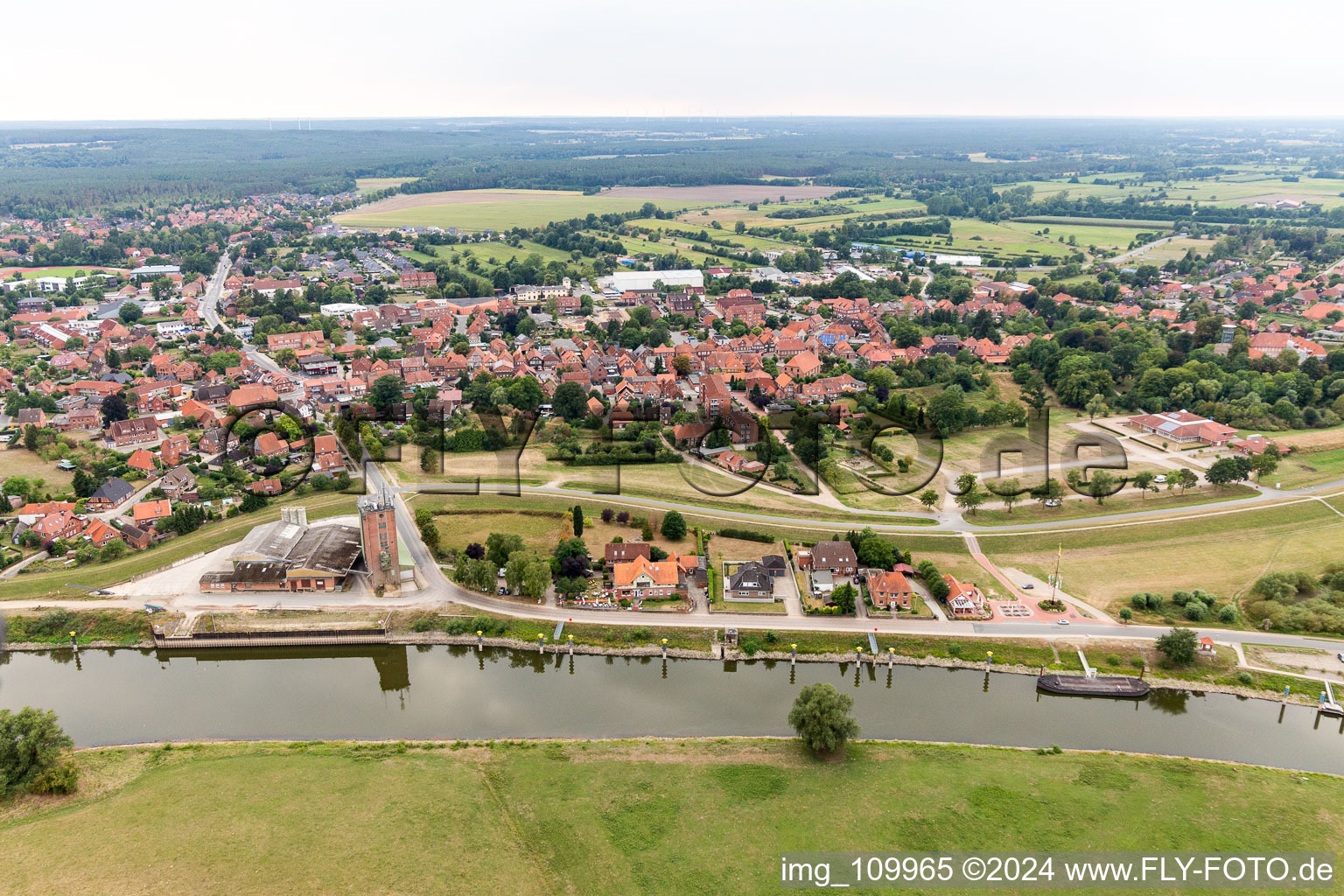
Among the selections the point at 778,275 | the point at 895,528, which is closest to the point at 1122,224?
the point at 778,275

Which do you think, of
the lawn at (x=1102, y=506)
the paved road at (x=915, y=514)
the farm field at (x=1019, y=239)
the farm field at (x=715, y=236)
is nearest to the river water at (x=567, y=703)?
the paved road at (x=915, y=514)

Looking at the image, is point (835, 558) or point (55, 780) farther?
point (835, 558)

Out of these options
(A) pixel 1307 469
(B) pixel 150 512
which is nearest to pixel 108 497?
(B) pixel 150 512

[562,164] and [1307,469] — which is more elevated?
[562,164]

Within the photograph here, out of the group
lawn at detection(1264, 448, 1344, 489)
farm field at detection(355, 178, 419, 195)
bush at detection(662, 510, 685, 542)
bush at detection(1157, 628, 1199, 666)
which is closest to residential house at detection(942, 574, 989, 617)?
bush at detection(1157, 628, 1199, 666)

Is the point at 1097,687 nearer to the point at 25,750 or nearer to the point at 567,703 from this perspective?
the point at 567,703

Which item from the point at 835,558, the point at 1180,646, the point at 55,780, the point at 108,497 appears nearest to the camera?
the point at 55,780

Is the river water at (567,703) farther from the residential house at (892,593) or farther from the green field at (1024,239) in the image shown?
the green field at (1024,239)

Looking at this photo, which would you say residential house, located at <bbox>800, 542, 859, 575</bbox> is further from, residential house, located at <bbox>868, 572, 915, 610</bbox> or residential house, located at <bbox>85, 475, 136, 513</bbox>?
residential house, located at <bbox>85, 475, 136, 513</bbox>
